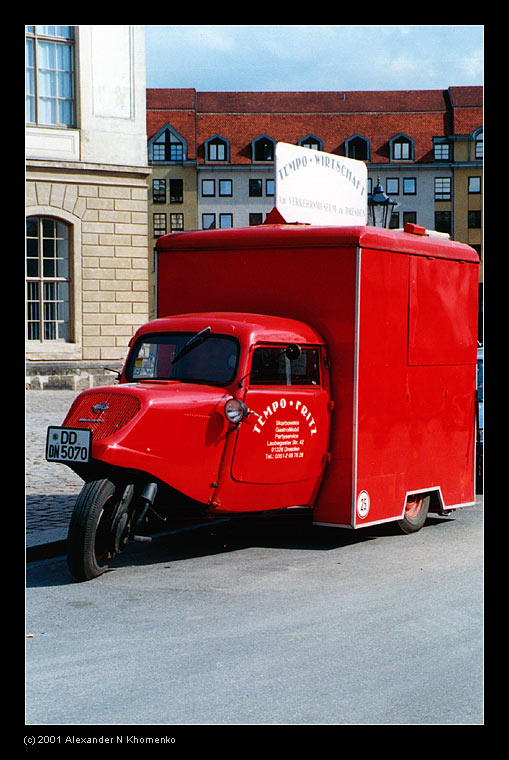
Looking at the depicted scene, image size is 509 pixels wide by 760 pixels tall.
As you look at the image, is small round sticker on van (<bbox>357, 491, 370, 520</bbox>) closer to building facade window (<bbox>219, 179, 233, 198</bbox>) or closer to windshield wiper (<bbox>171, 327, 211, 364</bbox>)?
windshield wiper (<bbox>171, 327, 211, 364</bbox>)

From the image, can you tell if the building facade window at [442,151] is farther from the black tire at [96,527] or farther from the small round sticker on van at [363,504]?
the black tire at [96,527]

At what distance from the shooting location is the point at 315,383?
9.30 m

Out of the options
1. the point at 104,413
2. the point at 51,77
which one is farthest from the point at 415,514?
the point at 51,77

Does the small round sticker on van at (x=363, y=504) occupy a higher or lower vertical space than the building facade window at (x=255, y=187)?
lower

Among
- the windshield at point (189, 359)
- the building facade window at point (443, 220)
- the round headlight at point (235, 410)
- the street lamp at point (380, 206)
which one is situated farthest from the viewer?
the building facade window at point (443, 220)

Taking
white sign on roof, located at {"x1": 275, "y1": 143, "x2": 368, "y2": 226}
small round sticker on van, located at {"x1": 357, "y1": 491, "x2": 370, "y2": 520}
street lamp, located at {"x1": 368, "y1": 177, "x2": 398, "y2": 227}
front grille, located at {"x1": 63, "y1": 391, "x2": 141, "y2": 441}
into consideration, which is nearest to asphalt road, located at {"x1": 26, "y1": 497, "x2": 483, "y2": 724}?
small round sticker on van, located at {"x1": 357, "y1": 491, "x2": 370, "y2": 520}

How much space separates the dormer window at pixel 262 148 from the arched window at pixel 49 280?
2003 inches

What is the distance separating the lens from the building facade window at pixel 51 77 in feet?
88.4

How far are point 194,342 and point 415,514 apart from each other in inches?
116

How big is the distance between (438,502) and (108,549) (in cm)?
383

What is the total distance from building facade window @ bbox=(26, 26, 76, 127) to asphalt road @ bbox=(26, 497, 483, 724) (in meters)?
19.5

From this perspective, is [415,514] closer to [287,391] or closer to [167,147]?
[287,391]

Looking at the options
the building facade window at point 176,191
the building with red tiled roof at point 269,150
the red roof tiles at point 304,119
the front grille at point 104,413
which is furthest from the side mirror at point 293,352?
the building facade window at point 176,191
